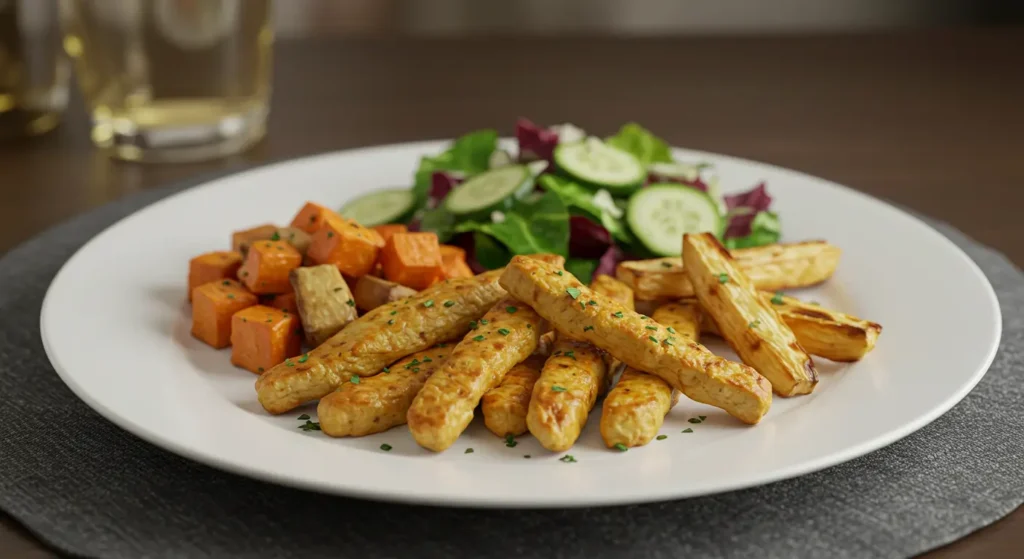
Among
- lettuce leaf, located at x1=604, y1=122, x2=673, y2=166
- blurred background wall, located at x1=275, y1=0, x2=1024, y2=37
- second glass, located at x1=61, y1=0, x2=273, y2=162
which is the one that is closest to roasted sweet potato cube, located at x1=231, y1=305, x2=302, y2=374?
lettuce leaf, located at x1=604, y1=122, x2=673, y2=166

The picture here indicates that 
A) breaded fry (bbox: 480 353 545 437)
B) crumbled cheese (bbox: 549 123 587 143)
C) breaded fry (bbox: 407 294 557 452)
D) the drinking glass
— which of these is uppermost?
crumbled cheese (bbox: 549 123 587 143)

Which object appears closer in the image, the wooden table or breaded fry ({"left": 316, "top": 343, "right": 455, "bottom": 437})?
breaded fry ({"left": 316, "top": 343, "right": 455, "bottom": 437})

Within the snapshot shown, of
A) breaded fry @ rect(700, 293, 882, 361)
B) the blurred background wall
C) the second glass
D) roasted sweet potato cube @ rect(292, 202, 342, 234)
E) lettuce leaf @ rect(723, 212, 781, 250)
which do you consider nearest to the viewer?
breaded fry @ rect(700, 293, 882, 361)

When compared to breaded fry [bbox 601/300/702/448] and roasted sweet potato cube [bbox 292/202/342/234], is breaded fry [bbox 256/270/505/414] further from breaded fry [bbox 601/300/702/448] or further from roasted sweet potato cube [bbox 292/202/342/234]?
roasted sweet potato cube [bbox 292/202/342/234]

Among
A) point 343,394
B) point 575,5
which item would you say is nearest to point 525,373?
point 343,394

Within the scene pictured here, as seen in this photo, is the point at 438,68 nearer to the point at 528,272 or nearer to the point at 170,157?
the point at 170,157

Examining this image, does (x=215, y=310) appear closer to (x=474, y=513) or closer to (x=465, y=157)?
(x=474, y=513)

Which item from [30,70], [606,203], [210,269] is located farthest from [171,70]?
[606,203]

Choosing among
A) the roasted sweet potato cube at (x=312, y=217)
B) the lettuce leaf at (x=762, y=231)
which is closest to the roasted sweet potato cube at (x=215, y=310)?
the roasted sweet potato cube at (x=312, y=217)
